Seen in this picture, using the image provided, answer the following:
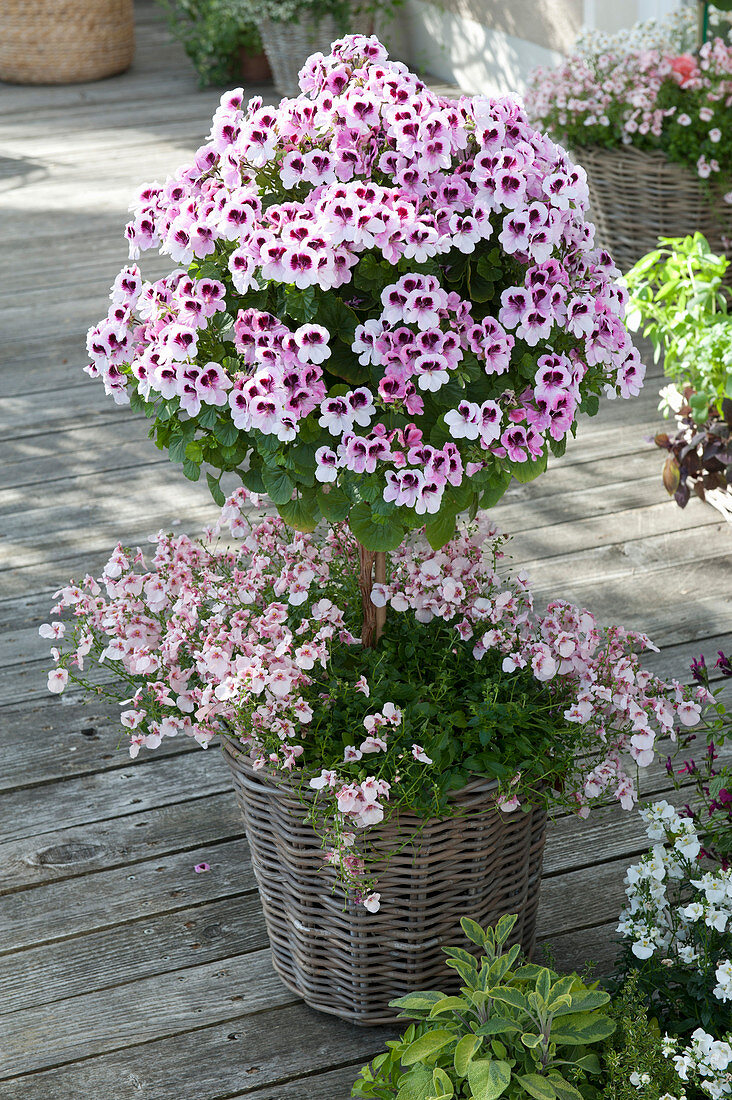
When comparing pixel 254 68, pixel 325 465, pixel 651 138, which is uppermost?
pixel 325 465

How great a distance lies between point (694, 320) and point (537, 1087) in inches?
76.0

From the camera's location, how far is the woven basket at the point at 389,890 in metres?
1.42

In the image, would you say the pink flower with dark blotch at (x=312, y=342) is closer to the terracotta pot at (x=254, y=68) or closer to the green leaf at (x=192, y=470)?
the green leaf at (x=192, y=470)

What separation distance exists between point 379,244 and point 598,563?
154 cm

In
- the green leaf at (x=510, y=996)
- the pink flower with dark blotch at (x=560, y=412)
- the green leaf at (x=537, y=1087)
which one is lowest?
the green leaf at (x=537, y=1087)

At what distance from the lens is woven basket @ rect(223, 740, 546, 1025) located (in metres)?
1.42

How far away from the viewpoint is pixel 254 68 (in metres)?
6.66

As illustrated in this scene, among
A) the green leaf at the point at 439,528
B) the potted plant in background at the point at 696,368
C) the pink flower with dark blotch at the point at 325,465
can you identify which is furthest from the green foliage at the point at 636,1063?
the potted plant in background at the point at 696,368

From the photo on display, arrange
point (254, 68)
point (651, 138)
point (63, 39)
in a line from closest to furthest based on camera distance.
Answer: point (651, 138) < point (254, 68) < point (63, 39)

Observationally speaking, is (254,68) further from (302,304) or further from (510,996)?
(510,996)

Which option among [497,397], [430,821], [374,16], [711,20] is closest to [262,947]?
[430,821]

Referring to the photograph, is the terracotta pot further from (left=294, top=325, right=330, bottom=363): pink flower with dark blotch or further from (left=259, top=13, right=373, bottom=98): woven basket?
(left=294, top=325, right=330, bottom=363): pink flower with dark blotch

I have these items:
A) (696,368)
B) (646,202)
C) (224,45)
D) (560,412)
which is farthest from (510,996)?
(224,45)

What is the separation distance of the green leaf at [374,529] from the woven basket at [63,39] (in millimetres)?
6586
